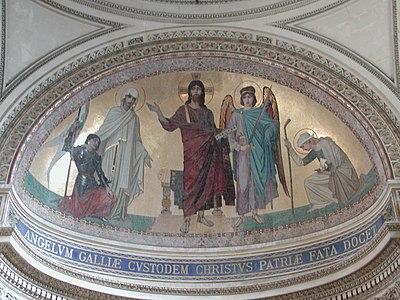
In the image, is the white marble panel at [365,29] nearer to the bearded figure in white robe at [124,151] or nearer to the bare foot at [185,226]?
the bearded figure in white robe at [124,151]

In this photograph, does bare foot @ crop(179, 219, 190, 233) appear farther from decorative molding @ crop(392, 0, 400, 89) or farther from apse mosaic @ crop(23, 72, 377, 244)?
decorative molding @ crop(392, 0, 400, 89)

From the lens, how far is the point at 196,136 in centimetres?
1359

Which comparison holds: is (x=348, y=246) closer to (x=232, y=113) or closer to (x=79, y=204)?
(x=232, y=113)

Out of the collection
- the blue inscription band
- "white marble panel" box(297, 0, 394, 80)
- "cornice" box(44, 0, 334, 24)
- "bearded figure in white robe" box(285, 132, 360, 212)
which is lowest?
the blue inscription band

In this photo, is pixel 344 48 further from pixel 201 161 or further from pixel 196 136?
pixel 201 161

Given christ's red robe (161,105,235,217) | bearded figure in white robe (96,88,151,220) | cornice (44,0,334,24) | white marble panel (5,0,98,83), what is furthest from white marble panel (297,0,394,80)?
white marble panel (5,0,98,83)

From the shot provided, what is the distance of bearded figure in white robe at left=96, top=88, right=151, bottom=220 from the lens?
13.2m

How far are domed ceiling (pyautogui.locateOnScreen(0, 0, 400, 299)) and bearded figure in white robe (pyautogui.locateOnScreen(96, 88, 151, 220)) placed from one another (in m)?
0.02

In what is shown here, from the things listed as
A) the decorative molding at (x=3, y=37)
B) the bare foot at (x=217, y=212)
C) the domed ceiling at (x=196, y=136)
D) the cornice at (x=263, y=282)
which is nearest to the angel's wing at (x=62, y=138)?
the domed ceiling at (x=196, y=136)

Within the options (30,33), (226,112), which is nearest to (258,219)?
(226,112)

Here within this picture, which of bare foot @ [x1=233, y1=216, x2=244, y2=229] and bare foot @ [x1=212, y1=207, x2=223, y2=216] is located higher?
bare foot @ [x1=212, y1=207, x2=223, y2=216]

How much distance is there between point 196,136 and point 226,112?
66 cm

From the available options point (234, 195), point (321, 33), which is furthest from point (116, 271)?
Answer: point (321, 33)

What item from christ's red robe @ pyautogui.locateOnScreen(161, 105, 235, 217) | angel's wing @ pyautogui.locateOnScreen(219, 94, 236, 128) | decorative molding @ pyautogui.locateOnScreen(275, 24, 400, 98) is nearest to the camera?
decorative molding @ pyautogui.locateOnScreen(275, 24, 400, 98)
